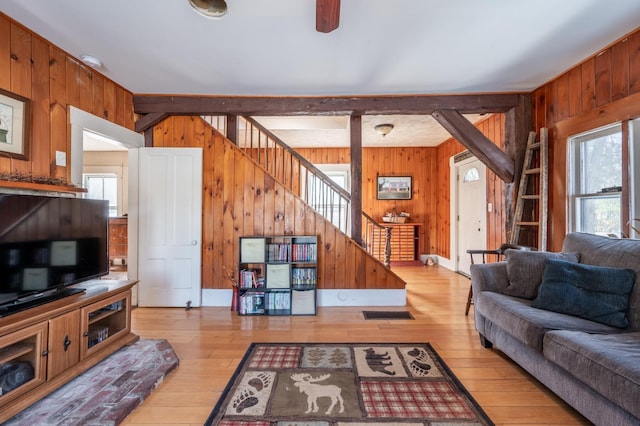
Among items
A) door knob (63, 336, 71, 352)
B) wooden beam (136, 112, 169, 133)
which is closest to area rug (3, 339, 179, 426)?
door knob (63, 336, 71, 352)

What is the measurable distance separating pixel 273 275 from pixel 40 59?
2.88m

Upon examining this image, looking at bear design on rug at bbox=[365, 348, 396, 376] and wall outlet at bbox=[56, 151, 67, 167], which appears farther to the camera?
wall outlet at bbox=[56, 151, 67, 167]

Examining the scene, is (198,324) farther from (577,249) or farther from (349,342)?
(577,249)

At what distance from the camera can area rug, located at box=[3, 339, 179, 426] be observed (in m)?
1.59

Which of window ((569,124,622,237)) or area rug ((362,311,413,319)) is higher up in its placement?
window ((569,124,622,237))

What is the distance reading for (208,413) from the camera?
172cm

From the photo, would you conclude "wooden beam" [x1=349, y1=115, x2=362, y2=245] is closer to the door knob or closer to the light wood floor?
the light wood floor

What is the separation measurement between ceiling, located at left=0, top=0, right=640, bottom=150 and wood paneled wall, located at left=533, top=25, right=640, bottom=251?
129mm

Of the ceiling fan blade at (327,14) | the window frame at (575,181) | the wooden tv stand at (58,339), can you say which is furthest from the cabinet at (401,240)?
the wooden tv stand at (58,339)

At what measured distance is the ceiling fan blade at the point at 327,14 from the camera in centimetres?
179

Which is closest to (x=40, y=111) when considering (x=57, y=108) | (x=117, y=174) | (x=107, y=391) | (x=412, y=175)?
(x=57, y=108)

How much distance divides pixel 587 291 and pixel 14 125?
4297 millimetres

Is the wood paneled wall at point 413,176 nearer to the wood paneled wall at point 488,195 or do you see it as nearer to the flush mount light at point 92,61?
the wood paneled wall at point 488,195

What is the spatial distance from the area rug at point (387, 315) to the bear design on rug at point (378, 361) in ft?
2.77
